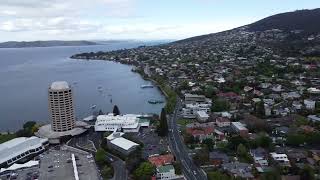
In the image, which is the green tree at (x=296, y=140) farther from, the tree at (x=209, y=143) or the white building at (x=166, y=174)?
the white building at (x=166, y=174)

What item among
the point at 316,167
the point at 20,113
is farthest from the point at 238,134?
the point at 20,113

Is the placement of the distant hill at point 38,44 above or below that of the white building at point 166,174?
above

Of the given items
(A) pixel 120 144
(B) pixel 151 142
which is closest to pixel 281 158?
(B) pixel 151 142

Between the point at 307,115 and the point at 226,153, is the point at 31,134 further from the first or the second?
the point at 307,115

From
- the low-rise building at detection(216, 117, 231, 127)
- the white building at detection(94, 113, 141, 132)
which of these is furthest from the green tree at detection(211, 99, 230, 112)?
the white building at detection(94, 113, 141, 132)

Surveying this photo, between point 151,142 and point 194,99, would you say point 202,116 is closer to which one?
point 151,142

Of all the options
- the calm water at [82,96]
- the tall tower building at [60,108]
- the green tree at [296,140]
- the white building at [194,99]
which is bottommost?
the calm water at [82,96]

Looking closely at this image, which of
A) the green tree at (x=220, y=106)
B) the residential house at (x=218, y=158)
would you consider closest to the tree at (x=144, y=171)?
the residential house at (x=218, y=158)
